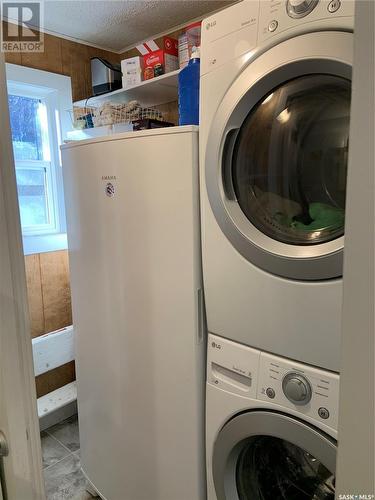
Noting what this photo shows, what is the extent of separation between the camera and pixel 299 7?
0.84 m

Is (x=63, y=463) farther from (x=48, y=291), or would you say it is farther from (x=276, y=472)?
(x=276, y=472)

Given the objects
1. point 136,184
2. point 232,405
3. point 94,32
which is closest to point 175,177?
point 136,184

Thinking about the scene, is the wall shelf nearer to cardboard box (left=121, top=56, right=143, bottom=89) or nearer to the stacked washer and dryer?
cardboard box (left=121, top=56, right=143, bottom=89)

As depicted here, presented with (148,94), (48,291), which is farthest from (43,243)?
(148,94)

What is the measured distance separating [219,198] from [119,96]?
147 cm

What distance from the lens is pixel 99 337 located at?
1469mm

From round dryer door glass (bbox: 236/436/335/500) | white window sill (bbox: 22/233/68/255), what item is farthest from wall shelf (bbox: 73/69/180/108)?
round dryer door glass (bbox: 236/436/335/500)

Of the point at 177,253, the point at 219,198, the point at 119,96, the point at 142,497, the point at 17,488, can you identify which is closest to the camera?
the point at 17,488

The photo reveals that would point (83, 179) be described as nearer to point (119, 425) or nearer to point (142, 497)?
point (119, 425)

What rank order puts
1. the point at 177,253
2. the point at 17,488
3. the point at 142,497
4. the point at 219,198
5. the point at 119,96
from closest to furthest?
the point at 17,488, the point at 219,198, the point at 177,253, the point at 142,497, the point at 119,96

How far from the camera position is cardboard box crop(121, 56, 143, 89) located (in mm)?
1976

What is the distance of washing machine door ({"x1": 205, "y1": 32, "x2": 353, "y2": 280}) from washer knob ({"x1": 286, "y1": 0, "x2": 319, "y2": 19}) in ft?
0.18

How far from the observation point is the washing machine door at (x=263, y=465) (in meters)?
1.01

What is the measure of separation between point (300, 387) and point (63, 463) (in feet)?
5.22
